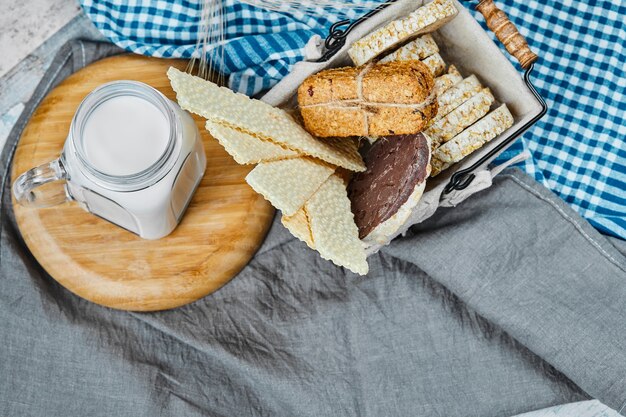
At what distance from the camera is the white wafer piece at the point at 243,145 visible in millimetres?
736

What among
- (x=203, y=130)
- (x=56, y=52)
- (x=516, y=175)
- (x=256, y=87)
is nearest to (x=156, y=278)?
(x=203, y=130)

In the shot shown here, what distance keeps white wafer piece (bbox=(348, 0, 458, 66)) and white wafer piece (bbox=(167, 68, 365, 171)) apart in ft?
0.40

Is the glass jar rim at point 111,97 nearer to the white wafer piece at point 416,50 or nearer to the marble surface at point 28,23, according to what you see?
the white wafer piece at point 416,50

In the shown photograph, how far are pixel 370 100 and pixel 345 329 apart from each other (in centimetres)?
41

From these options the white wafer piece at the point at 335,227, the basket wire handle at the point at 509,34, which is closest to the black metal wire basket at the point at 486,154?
the basket wire handle at the point at 509,34

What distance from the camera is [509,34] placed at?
2.67ft

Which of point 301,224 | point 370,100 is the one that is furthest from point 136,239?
point 370,100

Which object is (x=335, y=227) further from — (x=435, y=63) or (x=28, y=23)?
(x=28, y=23)

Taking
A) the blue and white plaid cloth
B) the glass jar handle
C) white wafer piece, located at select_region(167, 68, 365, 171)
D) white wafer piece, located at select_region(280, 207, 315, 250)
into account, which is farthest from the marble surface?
white wafer piece, located at select_region(280, 207, 315, 250)

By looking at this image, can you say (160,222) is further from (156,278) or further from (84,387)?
(84,387)

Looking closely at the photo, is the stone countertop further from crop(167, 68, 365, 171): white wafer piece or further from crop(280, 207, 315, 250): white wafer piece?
crop(280, 207, 315, 250): white wafer piece

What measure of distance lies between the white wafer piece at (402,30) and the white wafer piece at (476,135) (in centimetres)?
14

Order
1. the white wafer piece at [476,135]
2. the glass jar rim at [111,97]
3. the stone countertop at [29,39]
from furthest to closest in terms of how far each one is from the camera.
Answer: the stone countertop at [29,39], the white wafer piece at [476,135], the glass jar rim at [111,97]

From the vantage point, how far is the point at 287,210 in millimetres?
756
